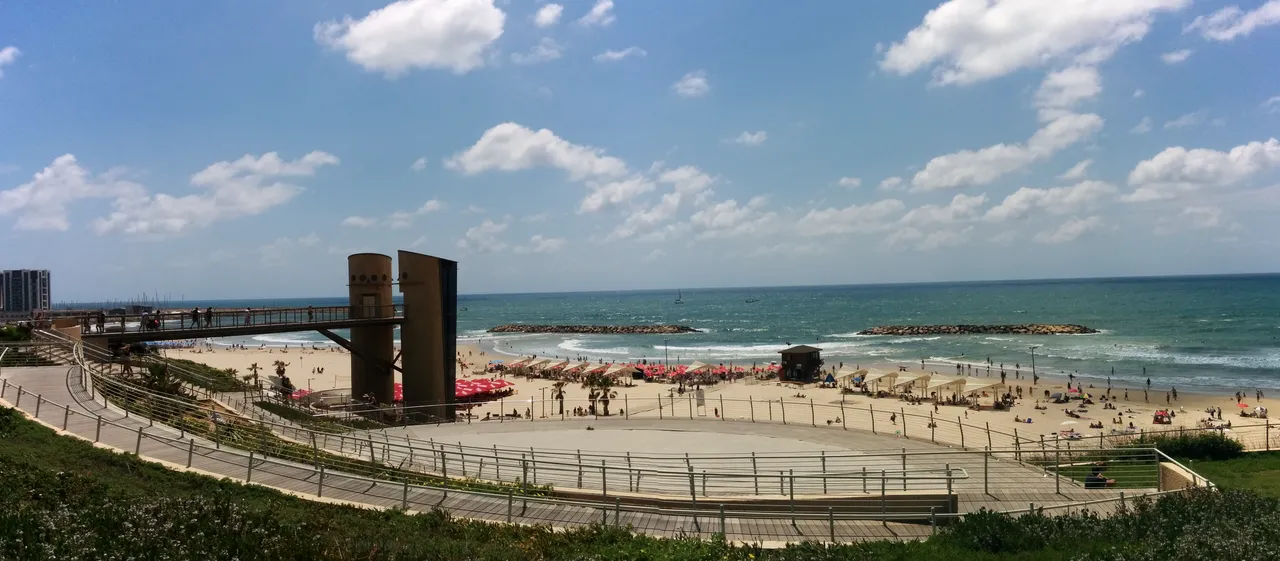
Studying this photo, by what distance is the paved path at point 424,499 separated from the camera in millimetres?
10156

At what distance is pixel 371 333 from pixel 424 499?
1563cm

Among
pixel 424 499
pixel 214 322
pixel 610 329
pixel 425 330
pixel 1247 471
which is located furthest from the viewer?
pixel 610 329

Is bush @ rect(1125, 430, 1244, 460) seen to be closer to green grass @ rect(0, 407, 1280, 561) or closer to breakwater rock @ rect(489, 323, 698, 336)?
green grass @ rect(0, 407, 1280, 561)

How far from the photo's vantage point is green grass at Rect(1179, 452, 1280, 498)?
12.6 metres

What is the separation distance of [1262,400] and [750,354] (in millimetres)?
37655

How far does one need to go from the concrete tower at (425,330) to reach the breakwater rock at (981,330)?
248 feet

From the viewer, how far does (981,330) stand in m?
89.9

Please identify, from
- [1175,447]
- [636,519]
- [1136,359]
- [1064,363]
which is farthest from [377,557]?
[1136,359]

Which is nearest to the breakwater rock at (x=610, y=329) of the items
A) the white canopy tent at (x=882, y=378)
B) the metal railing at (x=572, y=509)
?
the white canopy tent at (x=882, y=378)

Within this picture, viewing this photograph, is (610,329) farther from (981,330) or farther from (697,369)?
(697,369)

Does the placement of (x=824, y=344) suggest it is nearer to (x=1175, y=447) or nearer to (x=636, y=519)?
(x=1175, y=447)

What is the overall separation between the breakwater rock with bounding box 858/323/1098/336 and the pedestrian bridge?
77017mm

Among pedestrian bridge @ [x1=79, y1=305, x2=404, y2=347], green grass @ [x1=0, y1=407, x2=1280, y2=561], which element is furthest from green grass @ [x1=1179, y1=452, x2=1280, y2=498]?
pedestrian bridge @ [x1=79, y1=305, x2=404, y2=347]

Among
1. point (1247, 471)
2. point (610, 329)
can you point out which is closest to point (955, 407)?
point (1247, 471)
